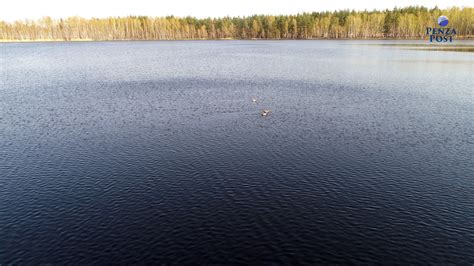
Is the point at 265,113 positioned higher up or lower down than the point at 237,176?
higher up

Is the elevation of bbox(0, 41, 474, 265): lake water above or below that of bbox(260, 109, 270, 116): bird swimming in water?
below

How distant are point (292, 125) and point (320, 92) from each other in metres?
32.3

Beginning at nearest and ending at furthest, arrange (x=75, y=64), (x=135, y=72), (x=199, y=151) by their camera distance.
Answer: (x=199, y=151) → (x=135, y=72) → (x=75, y=64)

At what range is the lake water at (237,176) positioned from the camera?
32625 mm

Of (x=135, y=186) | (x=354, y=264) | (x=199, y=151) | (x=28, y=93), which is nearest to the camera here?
(x=354, y=264)

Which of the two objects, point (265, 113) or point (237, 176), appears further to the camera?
point (265, 113)

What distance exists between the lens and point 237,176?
153 ft

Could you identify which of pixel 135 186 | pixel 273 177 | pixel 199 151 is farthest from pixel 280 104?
pixel 135 186

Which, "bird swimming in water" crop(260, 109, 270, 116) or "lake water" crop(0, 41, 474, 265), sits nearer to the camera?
"lake water" crop(0, 41, 474, 265)

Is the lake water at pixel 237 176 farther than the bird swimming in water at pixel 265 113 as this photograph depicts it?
No

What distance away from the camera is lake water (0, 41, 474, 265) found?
32625 millimetres

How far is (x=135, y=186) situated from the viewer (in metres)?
44.2

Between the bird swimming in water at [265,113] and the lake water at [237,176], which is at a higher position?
the bird swimming in water at [265,113]

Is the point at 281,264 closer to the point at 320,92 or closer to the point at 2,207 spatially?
the point at 2,207
